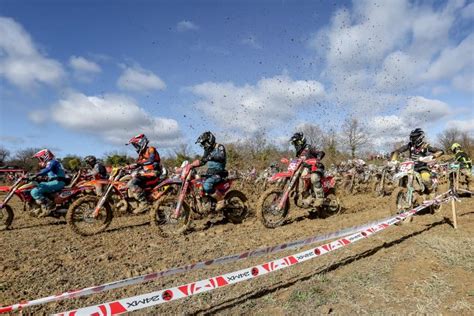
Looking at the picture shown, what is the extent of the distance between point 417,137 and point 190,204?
599 cm

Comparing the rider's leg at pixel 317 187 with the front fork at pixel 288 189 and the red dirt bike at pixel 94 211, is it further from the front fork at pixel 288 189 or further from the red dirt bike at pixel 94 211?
the red dirt bike at pixel 94 211

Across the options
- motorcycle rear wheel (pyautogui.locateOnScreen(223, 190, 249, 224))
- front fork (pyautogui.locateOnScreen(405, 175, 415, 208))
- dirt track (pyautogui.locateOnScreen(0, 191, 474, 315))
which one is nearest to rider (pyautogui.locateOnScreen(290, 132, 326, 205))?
dirt track (pyautogui.locateOnScreen(0, 191, 474, 315))

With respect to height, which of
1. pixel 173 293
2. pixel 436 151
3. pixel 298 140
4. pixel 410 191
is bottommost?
pixel 173 293

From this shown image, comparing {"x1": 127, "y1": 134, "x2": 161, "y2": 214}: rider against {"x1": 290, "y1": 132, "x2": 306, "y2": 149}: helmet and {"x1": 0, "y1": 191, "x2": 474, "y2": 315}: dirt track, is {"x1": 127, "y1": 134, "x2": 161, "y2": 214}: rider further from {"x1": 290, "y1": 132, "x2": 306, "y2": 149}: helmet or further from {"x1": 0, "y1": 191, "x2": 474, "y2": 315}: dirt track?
{"x1": 290, "y1": 132, "x2": 306, "y2": 149}: helmet

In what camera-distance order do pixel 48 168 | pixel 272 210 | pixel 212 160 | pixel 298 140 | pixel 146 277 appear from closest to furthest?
pixel 146 277
pixel 272 210
pixel 212 160
pixel 298 140
pixel 48 168

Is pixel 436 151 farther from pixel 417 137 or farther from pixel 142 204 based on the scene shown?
pixel 142 204

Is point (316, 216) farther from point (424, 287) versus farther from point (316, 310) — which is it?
point (316, 310)

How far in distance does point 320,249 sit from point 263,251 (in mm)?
915

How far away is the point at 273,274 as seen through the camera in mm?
4293

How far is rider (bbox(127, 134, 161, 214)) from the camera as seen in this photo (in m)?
→ 7.63

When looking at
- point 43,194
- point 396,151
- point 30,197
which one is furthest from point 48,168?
point 396,151

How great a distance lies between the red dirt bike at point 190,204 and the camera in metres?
6.71

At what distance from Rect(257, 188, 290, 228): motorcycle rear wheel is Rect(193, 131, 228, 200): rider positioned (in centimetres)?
108

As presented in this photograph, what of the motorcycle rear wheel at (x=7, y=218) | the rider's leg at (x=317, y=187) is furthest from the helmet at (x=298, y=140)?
the motorcycle rear wheel at (x=7, y=218)
